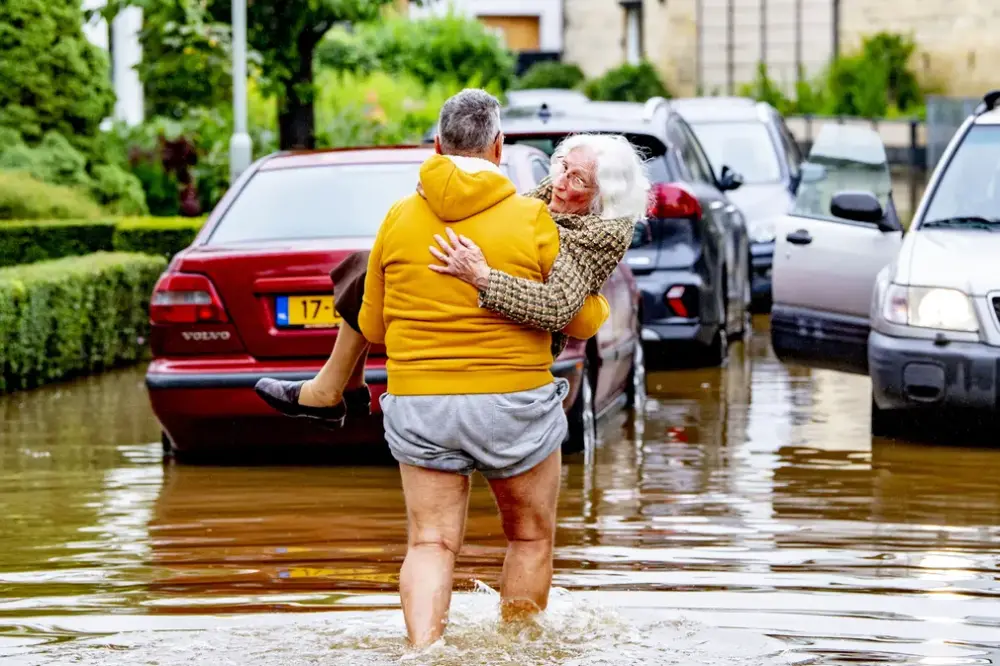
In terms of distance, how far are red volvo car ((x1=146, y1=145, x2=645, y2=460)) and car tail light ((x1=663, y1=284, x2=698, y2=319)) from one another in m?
2.91

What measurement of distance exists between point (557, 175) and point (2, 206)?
40.8ft

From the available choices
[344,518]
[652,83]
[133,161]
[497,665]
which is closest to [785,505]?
[344,518]

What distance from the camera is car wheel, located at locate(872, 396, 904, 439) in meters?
10.2

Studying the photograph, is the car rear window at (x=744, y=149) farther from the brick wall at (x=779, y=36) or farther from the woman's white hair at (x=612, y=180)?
the brick wall at (x=779, y=36)

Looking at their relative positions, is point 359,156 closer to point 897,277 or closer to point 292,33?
point 897,277

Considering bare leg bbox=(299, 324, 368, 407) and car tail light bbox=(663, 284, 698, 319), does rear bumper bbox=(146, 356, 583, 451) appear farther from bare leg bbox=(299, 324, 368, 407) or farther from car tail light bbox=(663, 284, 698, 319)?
car tail light bbox=(663, 284, 698, 319)

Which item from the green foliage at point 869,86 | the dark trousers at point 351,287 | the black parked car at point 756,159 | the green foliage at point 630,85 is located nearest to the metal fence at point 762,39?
the green foliage at point 630,85

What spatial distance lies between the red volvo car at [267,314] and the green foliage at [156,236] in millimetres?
6862

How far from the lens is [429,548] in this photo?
17.9 ft

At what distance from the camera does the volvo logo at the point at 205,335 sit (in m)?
9.02

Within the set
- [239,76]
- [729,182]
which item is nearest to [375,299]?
[729,182]

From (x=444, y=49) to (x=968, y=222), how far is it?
137ft

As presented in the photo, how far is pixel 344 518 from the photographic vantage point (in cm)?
811

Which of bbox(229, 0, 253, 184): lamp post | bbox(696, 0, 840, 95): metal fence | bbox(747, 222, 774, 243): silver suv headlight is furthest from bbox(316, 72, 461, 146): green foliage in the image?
bbox(696, 0, 840, 95): metal fence
